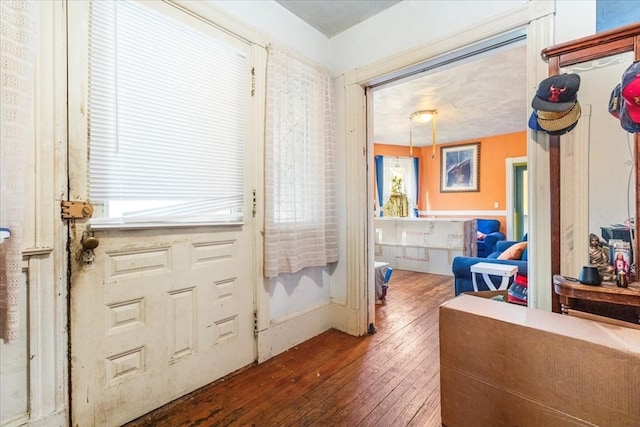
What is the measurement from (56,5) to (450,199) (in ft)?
24.0

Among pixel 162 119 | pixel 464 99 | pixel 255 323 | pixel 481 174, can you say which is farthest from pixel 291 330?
pixel 481 174

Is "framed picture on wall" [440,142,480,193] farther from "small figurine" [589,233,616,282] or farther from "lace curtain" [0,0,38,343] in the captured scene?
"lace curtain" [0,0,38,343]

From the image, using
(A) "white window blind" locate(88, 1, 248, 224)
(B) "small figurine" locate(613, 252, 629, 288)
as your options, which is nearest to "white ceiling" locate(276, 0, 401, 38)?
(A) "white window blind" locate(88, 1, 248, 224)

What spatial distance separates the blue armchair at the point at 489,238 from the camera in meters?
5.49

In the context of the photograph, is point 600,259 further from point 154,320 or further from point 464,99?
point 464,99

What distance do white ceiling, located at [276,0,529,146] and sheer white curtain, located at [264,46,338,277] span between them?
16.4 inches

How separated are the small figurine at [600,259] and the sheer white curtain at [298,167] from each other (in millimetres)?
1632

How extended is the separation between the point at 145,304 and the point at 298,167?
134 cm

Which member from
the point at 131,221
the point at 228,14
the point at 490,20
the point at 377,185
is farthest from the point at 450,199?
the point at 131,221

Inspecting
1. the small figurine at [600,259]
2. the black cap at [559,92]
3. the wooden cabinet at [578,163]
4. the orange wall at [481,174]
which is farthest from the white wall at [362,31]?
the orange wall at [481,174]

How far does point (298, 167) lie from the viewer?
7.41 feet

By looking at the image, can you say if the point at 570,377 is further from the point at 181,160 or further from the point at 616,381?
the point at 181,160

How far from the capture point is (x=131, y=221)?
1.48 m

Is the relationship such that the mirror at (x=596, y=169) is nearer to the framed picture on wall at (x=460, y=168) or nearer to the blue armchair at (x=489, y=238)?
the blue armchair at (x=489, y=238)
